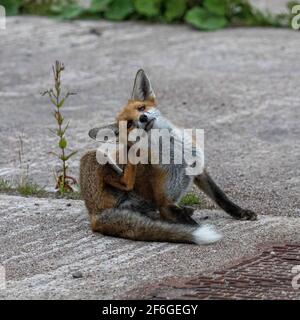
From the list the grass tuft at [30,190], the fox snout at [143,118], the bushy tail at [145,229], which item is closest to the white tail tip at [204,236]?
the bushy tail at [145,229]

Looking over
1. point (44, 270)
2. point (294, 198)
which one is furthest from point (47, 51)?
point (44, 270)

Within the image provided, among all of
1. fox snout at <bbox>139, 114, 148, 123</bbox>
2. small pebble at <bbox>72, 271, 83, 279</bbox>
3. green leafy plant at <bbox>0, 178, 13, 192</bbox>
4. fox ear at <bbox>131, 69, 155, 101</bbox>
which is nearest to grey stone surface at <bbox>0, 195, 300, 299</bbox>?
small pebble at <bbox>72, 271, 83, 279</bbox>

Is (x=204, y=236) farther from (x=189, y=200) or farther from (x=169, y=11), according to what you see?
(x=169, y=11)

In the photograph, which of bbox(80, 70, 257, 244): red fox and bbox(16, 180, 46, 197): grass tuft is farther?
bbox(16, 180, 46, 197): grass tuft

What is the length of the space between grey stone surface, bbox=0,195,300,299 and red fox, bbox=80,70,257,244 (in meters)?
0.08

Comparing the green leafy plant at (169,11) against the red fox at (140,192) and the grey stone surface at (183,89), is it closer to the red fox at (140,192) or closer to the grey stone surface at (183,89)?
the grey stone surface at (183,89)

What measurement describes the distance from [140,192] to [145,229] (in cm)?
31

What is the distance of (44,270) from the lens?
601cm

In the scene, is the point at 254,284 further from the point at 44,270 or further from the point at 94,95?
the point at 94,95

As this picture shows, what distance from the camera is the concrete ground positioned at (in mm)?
6039

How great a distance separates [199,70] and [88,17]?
2.79 metres

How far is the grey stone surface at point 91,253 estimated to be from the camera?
5.71 meters

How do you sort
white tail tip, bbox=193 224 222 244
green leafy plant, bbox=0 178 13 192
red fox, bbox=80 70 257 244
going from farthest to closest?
green leafy plant, bbox=0 178 13 192, red fox, bbox=80 70 257 244, white tail tip, bbox=193 224 222 244

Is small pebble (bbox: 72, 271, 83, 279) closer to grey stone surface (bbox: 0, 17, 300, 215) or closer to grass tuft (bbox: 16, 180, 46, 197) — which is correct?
grey stone surface (bbox: 0, 17, 300, 215)
